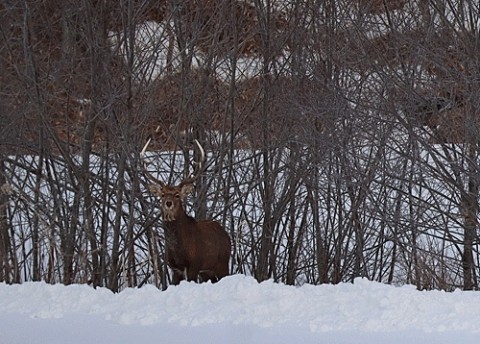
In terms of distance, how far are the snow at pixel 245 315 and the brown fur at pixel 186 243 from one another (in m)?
3.92

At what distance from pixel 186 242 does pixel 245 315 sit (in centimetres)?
516

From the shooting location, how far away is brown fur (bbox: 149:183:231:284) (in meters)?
12.6

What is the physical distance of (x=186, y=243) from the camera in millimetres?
12734

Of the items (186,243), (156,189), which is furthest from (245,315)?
(156,189)

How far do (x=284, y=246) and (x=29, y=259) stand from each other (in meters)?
3.74

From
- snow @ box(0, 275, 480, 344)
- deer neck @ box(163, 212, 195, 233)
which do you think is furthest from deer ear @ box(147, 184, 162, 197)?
snow @ box(0, 275, 480, 344)

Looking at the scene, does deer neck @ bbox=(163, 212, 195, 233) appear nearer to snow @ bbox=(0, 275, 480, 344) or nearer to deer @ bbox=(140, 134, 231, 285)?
deer @ bbox=(140, 134, 231, 285)

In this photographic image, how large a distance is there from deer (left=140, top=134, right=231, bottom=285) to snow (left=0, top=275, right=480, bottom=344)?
12.9 ft

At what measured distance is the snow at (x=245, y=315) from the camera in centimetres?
719

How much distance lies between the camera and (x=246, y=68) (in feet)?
50.1

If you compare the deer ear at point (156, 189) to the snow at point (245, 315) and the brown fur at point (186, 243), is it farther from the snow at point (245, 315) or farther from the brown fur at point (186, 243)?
the snow at point (245, 315)

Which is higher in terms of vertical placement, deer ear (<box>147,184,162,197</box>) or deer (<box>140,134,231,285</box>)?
deer ear (<box>147,184,162,197</box>)

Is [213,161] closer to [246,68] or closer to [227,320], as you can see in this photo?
[246,68]

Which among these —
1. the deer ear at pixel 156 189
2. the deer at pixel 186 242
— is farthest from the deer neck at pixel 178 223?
the deer ear at pixel 156 189
